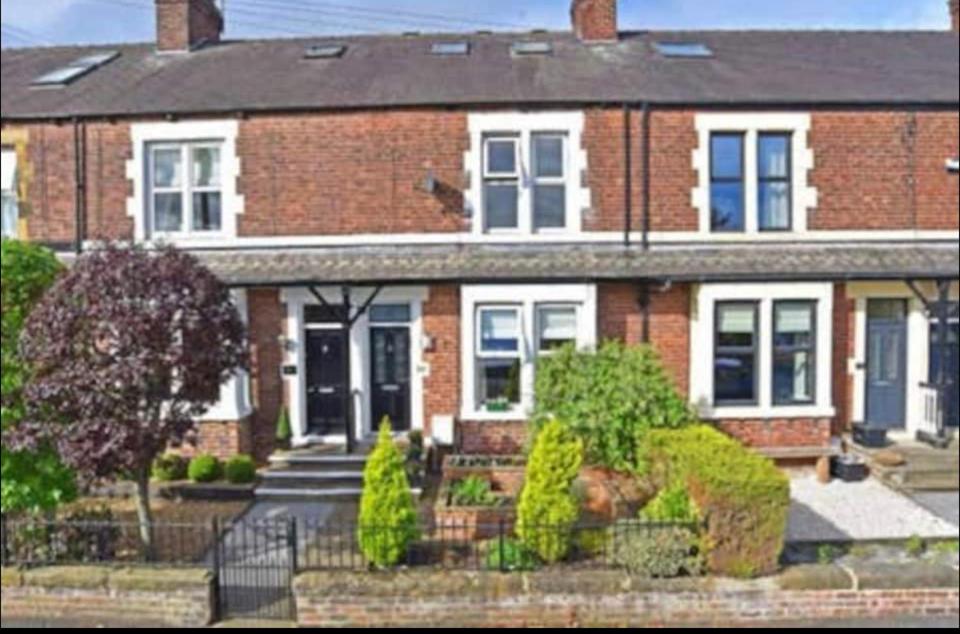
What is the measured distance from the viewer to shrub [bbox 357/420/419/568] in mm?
7293

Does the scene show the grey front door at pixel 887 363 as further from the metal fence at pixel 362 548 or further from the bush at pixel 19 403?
the bush at pixel 19 403

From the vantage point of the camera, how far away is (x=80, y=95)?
42.8 ft

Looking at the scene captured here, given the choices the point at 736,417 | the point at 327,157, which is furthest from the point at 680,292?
the point at 327,157

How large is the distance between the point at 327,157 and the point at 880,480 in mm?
9187

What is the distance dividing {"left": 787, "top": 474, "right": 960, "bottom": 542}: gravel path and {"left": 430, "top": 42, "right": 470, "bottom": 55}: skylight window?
890 centimetres

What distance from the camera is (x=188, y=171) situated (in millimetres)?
12500

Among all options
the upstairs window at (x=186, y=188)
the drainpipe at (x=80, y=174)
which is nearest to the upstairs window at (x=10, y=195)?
the drainpipe at (x=80, y=174)

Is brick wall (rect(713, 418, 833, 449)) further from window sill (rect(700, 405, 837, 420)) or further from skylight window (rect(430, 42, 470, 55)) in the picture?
skylight window (rect(430, 42, 470, 55))

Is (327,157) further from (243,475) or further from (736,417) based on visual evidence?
(736,417)

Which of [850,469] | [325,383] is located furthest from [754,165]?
[325,383]

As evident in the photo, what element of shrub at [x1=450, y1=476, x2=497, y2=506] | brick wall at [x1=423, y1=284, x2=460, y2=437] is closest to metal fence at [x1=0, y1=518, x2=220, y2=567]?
shrub at [x1=450, y1=476, x2=497, y2=506]

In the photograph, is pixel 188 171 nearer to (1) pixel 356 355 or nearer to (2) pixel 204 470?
(1) pixel 356 355

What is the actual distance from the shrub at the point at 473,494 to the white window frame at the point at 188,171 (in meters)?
5.57

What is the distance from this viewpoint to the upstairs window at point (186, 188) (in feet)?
41.1
